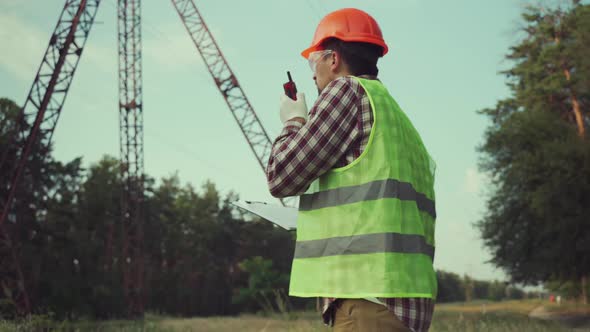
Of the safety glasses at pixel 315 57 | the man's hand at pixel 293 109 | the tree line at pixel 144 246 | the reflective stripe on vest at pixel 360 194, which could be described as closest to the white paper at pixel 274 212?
the reflective stripe on vest at pixel 360 194

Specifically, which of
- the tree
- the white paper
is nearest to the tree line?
the tree

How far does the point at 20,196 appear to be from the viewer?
114 ft

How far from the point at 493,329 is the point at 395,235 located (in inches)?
296

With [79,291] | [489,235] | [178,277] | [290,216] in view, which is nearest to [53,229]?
[79,291]

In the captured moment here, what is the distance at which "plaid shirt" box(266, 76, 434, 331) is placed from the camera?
6.39 feet

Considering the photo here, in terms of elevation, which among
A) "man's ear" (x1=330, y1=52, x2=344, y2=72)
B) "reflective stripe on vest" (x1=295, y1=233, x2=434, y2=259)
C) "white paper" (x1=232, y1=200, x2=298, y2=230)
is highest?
"man's ear" (x1=330, y1=52, x2=344, y2=72)

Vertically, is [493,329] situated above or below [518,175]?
below

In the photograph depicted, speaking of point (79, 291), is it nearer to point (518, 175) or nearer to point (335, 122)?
point (518, 175)

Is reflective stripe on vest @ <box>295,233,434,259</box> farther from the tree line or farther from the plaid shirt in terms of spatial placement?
the tree line

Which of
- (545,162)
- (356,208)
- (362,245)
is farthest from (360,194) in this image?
(545,162)

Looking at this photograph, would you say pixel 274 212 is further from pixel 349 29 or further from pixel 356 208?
pixel 349 29

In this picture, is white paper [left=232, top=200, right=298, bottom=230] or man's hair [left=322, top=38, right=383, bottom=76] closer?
man's hair [left=322, top=38, right=383, bottom=76]

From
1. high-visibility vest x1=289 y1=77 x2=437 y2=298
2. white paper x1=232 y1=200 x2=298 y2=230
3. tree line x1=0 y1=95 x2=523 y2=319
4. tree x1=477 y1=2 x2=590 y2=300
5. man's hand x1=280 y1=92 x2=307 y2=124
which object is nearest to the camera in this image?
high-visibility vest x1=289 y1=77 x2=437 y2=298

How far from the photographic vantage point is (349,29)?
217 centimetres
